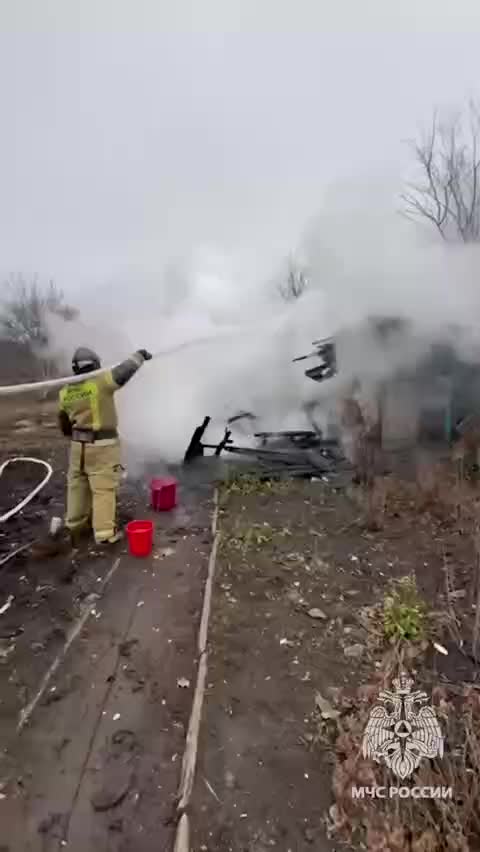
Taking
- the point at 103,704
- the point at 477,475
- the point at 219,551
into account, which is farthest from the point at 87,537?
the point at 477,475

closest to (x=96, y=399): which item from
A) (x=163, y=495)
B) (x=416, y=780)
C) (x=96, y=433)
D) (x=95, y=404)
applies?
(x=95, y=404)

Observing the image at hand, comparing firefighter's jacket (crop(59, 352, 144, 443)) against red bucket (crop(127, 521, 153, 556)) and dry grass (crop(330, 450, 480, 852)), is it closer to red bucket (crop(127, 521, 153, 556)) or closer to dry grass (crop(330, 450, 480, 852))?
red bucket (crop(127, 521, 153, 556))

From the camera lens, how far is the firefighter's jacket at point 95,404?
207 inches

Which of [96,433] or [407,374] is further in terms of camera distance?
[407,374]

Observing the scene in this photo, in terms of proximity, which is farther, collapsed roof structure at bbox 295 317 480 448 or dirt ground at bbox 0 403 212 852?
collapsed roof structure at bbox 295 317 480 448

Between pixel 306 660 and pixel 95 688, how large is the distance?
1337 millimetres

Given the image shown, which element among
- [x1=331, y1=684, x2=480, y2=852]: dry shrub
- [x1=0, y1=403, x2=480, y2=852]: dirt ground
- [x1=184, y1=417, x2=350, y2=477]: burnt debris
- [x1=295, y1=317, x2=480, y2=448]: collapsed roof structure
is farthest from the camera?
[x1=295, y1=317, x2=480, y2=448]: collapsed roof structure

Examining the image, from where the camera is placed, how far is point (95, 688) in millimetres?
3297

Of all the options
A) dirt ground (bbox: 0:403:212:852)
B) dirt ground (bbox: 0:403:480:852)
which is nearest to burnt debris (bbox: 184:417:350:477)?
dirt ground (bbox: 0:403:480:852)

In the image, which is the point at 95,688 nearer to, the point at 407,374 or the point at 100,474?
the point at 100,474

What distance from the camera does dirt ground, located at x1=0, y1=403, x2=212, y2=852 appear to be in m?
2.46

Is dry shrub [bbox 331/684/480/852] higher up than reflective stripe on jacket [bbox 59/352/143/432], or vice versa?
reflective stripe on jacket [bbox 59/352/143/432]

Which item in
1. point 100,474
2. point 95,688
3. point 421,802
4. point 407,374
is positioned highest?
point 407,374

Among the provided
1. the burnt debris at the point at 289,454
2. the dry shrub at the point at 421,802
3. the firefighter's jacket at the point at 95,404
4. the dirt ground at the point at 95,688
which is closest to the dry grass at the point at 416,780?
the dry shrub at the point at 421,802
